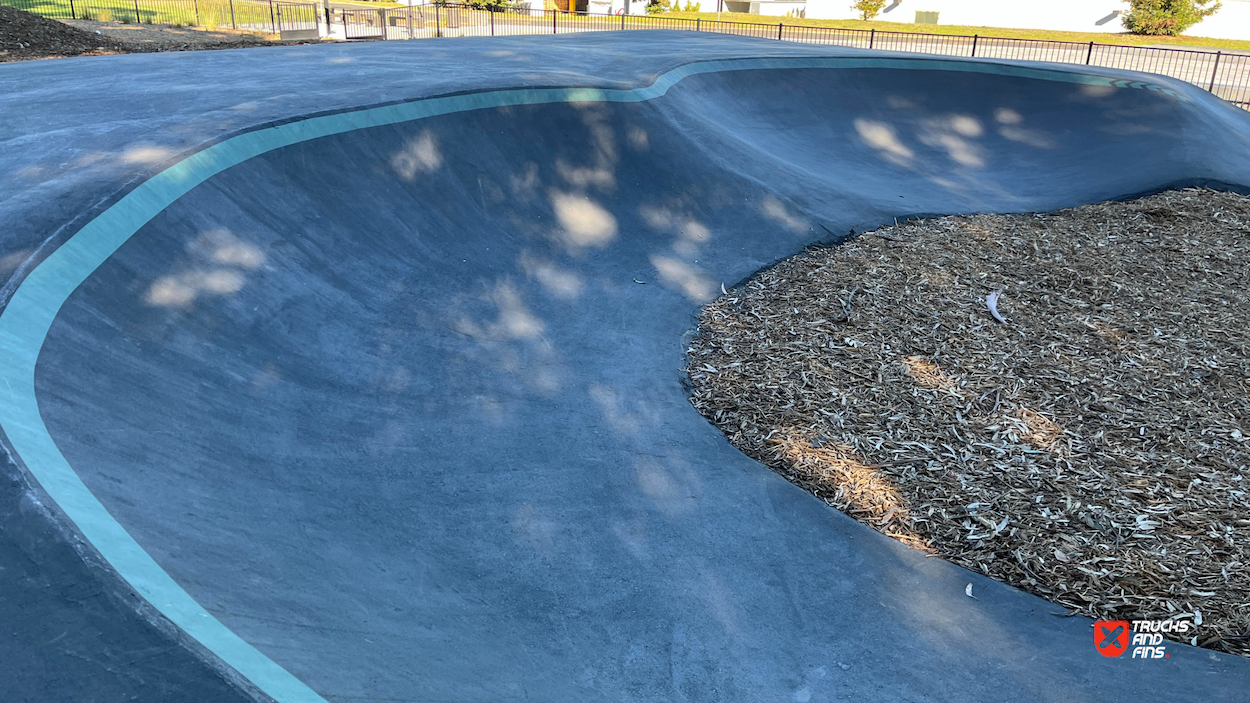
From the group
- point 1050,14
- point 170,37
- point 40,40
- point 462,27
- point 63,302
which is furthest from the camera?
point 1050,14

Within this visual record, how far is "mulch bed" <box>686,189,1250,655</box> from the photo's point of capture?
4.03 metres

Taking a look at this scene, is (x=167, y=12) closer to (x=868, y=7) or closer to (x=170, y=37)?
(x=170, y=37)

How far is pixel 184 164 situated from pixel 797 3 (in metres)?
59.3

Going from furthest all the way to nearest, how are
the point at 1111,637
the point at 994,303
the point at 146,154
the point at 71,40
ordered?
the point at 71,40, the point at 994,303, the point at 146,154, the point at 1111,637

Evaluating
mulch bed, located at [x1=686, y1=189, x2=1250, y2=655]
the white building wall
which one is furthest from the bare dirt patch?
the white building wall

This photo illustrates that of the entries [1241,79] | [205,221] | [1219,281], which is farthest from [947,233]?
[1241,79]

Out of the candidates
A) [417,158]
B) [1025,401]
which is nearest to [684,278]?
[417,158]

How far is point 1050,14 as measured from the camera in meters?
45.7

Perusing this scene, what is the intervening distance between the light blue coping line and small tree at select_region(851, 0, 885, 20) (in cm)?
4835

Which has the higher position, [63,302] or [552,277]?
[63,302]

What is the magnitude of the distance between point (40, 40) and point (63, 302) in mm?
17741

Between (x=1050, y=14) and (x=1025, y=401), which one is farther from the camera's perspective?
(x=1050, y=14)

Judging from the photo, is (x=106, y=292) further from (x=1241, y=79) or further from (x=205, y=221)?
(x=1241, y=79)

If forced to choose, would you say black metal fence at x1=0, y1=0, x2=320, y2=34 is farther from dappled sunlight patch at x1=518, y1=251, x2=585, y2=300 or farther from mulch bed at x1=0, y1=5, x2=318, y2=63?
dappled sunlight patch at x1=518, y1=251, x2=585, y2=300
